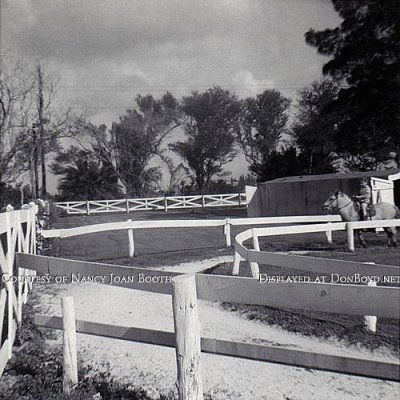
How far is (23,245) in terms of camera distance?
11.5ft

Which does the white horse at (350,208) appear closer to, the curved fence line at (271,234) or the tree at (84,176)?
the curved fence line at (271,234)

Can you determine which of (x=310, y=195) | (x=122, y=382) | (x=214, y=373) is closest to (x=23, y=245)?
(x=122, y=382)

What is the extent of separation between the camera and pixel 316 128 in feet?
10.3

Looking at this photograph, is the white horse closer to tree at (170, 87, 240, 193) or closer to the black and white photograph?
the black and white photograph

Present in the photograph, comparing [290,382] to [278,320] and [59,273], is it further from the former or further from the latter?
[59,273]

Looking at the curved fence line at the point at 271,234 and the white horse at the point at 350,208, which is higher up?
the white horse at the point at 350,208

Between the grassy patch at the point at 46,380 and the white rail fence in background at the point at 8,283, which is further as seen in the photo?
the white rail fence in background at the point at 8,283

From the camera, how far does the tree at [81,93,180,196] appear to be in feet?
13.4

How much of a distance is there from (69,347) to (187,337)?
890 millimetres

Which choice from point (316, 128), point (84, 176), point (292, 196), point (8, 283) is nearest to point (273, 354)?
point (8, 283)

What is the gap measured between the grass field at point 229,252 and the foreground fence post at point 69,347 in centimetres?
126

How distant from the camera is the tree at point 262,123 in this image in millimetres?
3375

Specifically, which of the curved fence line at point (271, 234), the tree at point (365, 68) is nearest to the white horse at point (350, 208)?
the curved fence line at point (271, 234)

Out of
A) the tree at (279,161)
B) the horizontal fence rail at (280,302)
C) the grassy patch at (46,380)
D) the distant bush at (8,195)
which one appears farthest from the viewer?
the distant bush at (8,195)
